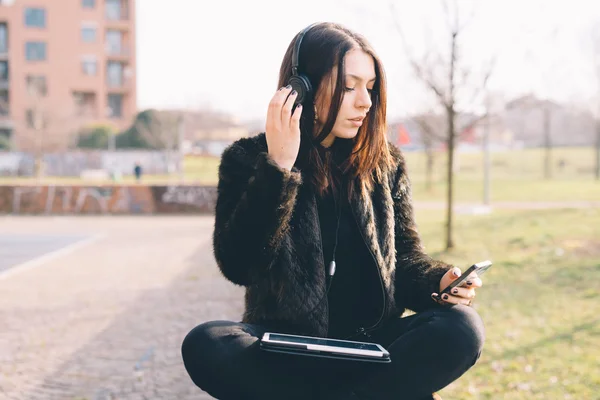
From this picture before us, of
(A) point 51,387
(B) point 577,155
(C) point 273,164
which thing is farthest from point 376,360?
(B) point 577,155

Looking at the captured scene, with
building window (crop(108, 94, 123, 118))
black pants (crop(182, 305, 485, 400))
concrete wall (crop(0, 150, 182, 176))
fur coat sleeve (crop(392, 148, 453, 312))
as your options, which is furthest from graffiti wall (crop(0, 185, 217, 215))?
building window (crop(108, 94, 123, 118))

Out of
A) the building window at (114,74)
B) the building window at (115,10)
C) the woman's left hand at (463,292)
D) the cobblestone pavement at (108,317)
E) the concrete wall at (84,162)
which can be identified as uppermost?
the building window at (115,10)

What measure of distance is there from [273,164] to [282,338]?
1.97ft

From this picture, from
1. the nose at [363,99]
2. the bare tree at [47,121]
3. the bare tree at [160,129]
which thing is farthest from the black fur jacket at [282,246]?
the bare tree at [160,129]

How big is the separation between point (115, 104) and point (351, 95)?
2125 inches

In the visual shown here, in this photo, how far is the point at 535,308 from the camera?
6824mm

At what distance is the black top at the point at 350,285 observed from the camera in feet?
8.16

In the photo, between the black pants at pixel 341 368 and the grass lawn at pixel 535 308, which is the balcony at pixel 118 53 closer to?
the grass lawn at pixel 535 308

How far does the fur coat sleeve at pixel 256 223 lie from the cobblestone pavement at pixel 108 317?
79.4 inches

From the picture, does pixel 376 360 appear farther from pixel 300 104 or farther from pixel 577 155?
pixel 577 155

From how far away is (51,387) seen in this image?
4.41 m

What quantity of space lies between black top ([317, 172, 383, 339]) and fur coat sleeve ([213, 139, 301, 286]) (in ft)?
0.86

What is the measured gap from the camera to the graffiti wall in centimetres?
2122

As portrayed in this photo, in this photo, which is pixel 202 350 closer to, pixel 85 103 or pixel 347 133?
pixel 347 133
